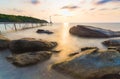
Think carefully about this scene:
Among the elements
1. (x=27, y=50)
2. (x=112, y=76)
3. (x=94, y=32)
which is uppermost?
(x=94, y=32)

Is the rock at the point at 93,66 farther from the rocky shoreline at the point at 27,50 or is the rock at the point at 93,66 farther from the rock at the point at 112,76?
the rocky shoreline at the point at 27,50

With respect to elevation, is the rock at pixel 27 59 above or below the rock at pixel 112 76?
A: above

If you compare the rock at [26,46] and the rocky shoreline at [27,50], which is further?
the rock at [26,46]

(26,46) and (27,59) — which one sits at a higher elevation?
(26,46)

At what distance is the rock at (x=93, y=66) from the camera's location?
9.54m

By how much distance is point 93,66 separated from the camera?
388 inches

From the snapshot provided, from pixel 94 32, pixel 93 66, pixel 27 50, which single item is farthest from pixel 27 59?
pixel 94 32

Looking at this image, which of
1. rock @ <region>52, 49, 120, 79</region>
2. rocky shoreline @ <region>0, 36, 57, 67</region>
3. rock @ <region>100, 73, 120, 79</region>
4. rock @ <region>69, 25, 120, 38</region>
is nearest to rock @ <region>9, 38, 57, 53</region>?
rocky shoreline @ <region>0, 36, 57, 67</region>

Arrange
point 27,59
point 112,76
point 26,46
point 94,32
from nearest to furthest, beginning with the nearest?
point 112,76
point 27,59
point 26,46
point 94,32

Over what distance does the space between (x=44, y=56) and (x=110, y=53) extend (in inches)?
189

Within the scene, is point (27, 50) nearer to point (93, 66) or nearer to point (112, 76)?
point (93, 66)

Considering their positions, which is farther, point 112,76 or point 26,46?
point 26,46

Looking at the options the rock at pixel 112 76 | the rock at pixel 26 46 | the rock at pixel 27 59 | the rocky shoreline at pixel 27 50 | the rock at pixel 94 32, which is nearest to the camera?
the rock at pixel 112 76

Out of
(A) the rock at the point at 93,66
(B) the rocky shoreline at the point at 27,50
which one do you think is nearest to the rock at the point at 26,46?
(B) the rocky shoreline at the point at 27,50
